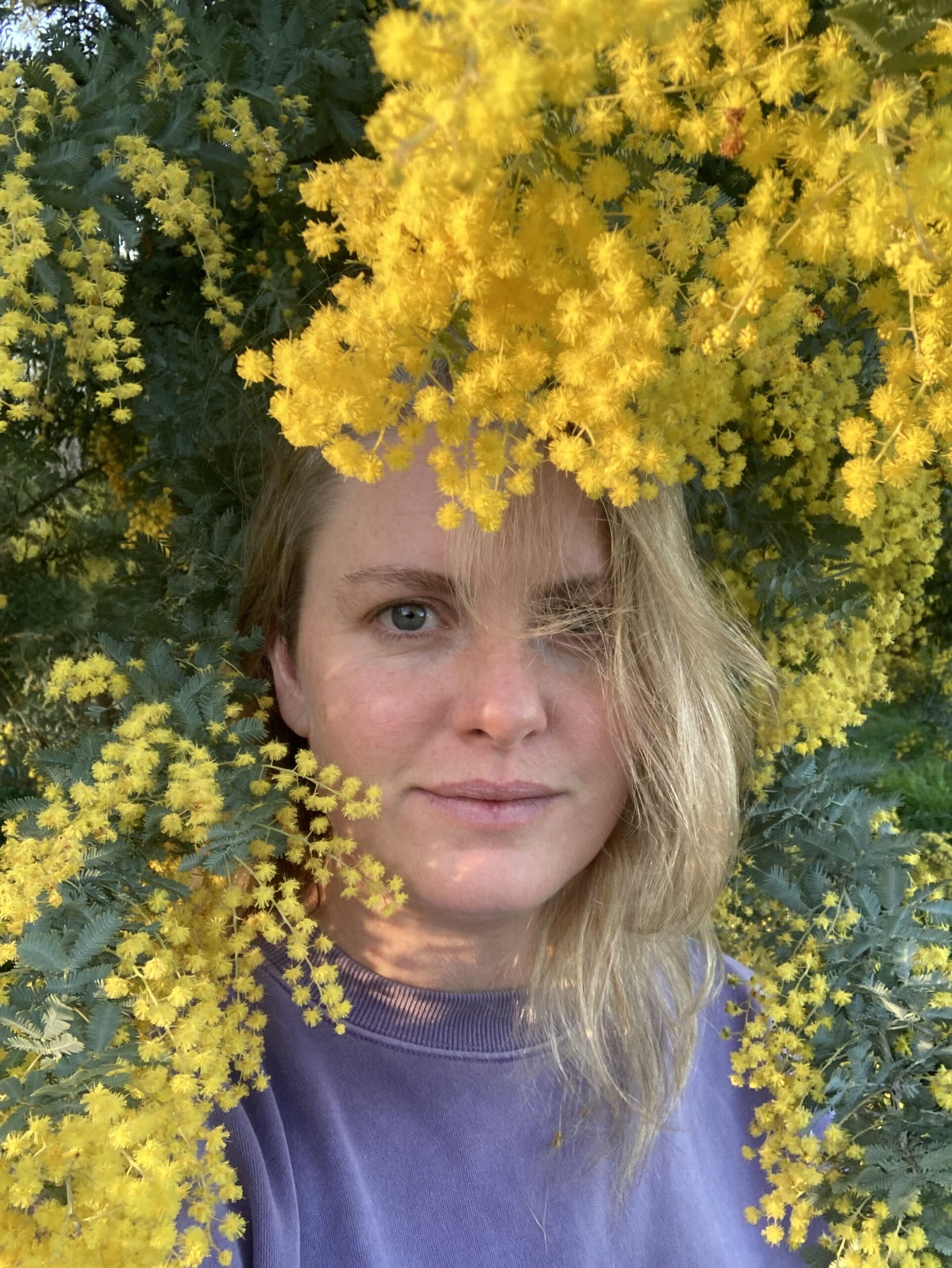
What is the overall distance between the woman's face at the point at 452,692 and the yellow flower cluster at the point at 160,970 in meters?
0.09

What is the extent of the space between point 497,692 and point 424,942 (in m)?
0.54

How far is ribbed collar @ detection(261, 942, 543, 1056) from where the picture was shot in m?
1.68

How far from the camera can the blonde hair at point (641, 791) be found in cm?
154

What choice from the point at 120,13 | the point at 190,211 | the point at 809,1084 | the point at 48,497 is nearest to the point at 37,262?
the point at 190,211

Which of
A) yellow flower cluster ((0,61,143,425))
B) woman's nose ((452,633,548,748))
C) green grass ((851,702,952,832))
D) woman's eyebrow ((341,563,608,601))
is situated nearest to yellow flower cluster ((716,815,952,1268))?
woman's nose ((452,633,548,748))

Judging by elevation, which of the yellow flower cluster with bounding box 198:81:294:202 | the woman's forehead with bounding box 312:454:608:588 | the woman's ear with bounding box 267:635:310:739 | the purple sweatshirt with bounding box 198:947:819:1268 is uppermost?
the yellow flower cluster with bounding box 198:81:294:202

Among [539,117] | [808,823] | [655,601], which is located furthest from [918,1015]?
[539,117]

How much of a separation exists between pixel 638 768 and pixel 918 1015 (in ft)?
2.02

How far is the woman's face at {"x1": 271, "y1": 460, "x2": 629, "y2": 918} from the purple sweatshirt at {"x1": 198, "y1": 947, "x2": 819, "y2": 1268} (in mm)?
301

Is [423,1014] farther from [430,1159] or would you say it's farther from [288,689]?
[288,689]

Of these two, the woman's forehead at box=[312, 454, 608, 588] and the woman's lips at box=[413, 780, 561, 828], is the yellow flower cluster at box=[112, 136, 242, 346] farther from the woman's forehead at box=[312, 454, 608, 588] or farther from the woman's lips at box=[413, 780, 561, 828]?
the woman's lips at box=[413, 780, 561, 828]

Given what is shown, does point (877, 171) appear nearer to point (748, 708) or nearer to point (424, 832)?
point (424, 832)

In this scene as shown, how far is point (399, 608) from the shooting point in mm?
1498

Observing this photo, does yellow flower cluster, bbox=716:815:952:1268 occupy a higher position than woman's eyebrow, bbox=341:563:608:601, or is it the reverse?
woman's eyebrow, bbox=341:563:608:601
